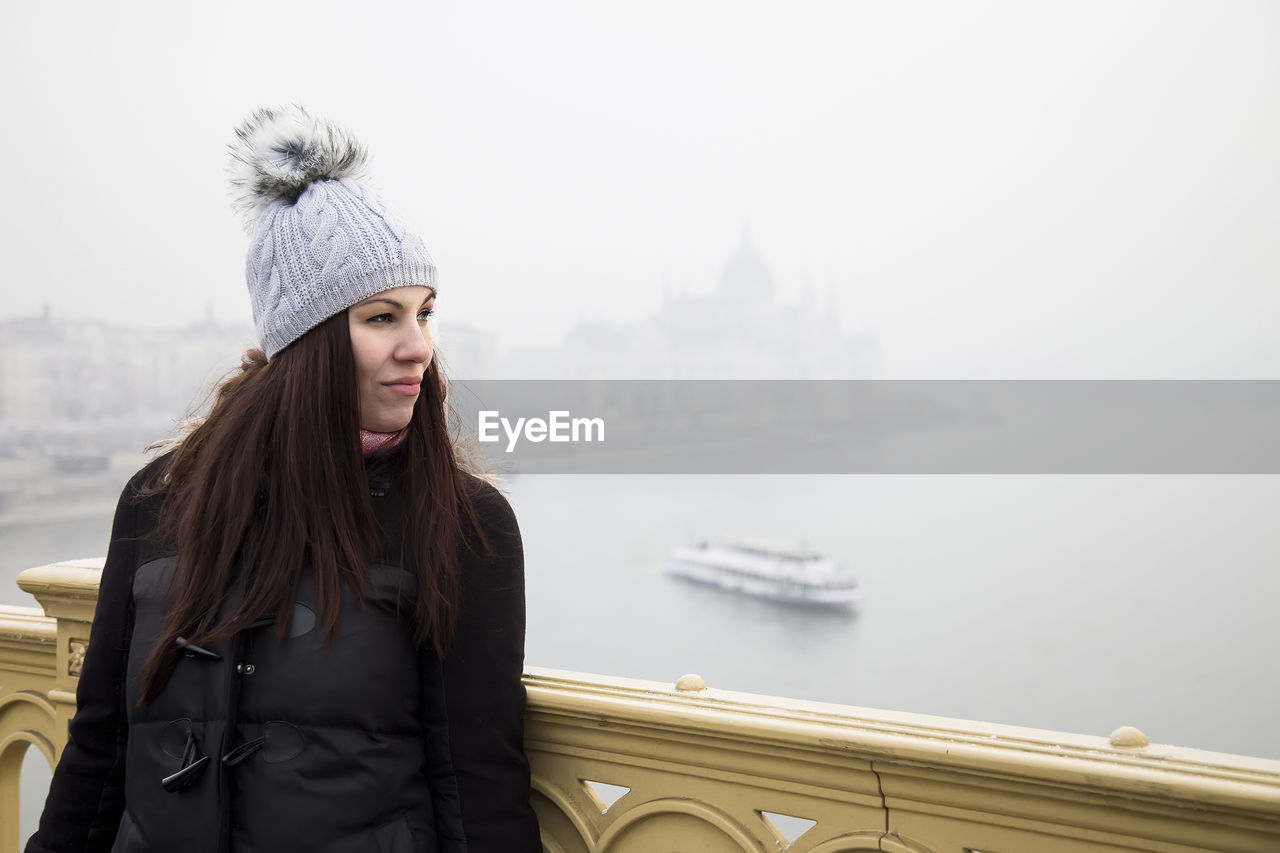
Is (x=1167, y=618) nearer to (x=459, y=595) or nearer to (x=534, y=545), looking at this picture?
(x=534, y=545)

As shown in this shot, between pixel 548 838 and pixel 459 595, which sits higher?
pixel 459 595

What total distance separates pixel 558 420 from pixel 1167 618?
2359cm

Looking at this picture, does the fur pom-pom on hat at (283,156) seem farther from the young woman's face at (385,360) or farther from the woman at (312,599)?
the young woman's face at (385,360)

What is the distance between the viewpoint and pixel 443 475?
91cm

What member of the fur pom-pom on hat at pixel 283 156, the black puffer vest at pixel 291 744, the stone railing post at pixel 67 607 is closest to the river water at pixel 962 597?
the stone railing post at pixel 67 607

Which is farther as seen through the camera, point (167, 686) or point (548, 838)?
point (548, 838)

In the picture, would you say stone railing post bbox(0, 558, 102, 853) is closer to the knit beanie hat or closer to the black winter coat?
the black winter coat

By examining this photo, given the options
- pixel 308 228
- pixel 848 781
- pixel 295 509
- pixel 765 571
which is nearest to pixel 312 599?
pixel 295 509

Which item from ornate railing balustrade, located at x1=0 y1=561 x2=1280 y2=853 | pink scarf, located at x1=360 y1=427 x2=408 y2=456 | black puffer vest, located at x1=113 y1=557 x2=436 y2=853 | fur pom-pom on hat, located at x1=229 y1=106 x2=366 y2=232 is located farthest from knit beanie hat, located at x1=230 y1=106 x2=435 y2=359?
ornate railing balustrade, located at x1=0 y1=561 x2=1280 y2=853

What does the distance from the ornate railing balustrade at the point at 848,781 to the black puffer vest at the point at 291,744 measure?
0.52 ft

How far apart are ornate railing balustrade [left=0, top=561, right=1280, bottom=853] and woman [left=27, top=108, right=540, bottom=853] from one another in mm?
83

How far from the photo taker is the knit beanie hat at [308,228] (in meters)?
0.90

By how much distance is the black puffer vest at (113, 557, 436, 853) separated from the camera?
799 mm

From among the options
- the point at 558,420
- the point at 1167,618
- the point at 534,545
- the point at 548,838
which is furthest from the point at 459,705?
the point at 1167,618
